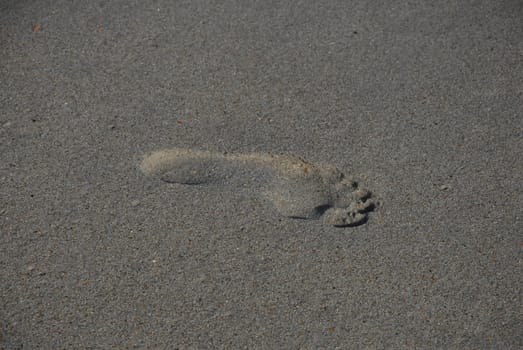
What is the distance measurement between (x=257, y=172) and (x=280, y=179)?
111mm

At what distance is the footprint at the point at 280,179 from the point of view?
8.96 feet

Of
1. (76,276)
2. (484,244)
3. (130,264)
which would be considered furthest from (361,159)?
(76,276)

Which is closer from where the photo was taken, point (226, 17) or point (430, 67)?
point (430, 67)

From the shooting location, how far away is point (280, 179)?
285 cm

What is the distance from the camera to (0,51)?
11.5 feet

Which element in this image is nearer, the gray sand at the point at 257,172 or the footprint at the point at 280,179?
the gray sand at the point at 257,172

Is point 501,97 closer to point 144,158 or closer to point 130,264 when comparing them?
point 144,158

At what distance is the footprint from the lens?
2732 millimetres

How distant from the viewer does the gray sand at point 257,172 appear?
94.0 inches

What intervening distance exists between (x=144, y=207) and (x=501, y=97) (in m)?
1.81

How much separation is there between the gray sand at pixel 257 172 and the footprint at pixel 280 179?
0.17 feet

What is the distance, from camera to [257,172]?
2.90 m

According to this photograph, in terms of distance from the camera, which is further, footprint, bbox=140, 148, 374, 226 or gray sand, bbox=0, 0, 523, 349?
footprint, bbox=140, 148, 374, 226

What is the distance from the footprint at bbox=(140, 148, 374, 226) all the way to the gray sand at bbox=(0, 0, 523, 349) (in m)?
0.05
